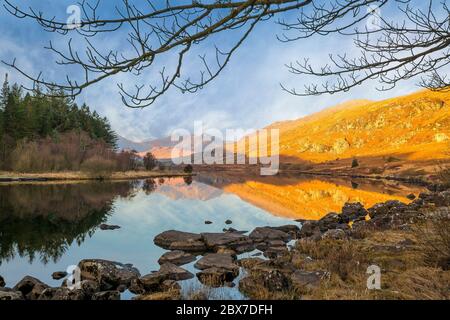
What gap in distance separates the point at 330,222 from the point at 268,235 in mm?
4686

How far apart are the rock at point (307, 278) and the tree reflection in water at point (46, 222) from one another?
9121 mm

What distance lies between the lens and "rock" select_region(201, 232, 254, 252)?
47.4ft

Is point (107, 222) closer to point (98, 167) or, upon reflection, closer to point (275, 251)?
point (275, 251)

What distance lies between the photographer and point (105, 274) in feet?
33.1

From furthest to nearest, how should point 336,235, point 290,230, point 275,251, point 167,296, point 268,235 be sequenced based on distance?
1. point 290,230
2. point 268,235
3. point 336,235
4. point 275,251
5. point 167,296

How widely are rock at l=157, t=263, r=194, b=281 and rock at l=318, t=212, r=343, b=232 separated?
359 inches

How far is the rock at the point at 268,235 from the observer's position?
52.2 feet

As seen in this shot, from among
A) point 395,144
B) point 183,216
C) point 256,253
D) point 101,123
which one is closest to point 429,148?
point 395,144

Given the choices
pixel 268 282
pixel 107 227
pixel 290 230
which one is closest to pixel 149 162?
pixel 107 227

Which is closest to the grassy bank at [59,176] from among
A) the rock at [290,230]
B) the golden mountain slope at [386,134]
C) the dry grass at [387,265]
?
the rock at [290,230]

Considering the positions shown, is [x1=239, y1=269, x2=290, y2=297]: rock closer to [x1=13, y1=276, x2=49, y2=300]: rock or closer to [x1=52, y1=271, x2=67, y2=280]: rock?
[x1=13, y1=276, x2=49, y2=300]: rock
